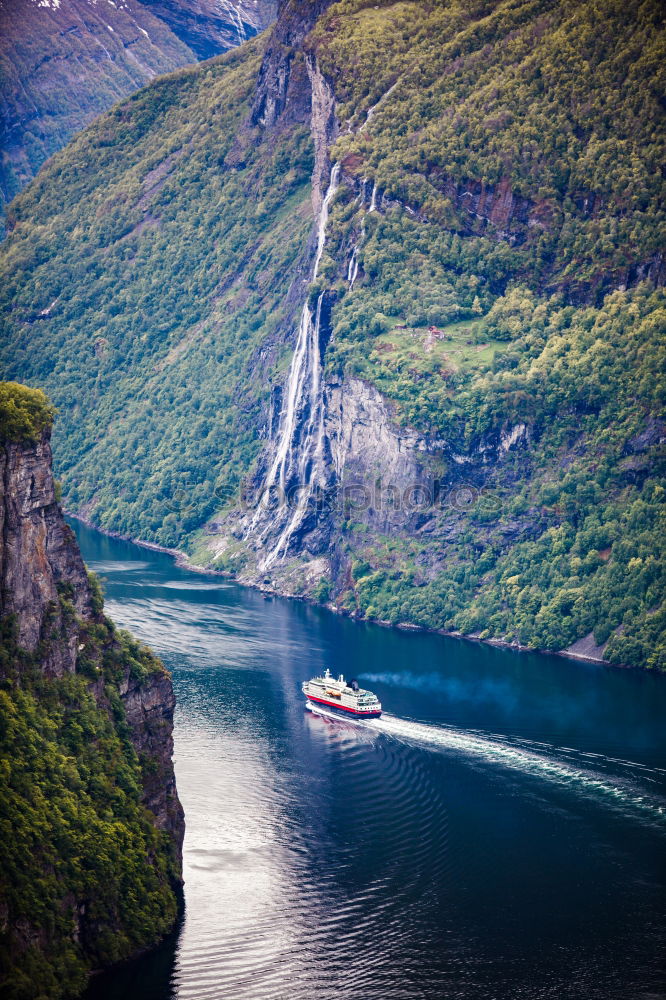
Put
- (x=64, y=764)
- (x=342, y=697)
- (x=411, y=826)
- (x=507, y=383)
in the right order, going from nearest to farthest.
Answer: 1. (x=64, y=764)
2. (x=411, y=826)
3. (x=342, y=697)
4. (x=507, y=383)

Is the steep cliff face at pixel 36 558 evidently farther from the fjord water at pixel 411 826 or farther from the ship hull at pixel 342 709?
the ship hull at pixel 342 709

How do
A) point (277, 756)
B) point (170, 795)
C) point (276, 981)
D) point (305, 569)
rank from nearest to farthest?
point (276, 981)
point (170, 795)
point (277, 756)
point (305, 569)

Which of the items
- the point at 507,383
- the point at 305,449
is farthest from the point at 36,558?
the point at 305,449

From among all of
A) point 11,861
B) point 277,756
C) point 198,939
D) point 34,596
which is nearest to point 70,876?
point 11,861

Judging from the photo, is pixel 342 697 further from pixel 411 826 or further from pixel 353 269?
pixel 353 269

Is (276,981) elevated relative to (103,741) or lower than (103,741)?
lower

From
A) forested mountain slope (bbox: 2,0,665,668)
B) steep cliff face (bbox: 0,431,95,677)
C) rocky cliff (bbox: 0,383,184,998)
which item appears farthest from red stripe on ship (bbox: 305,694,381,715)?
steep cliff face (bbox: 0,431,95,677)

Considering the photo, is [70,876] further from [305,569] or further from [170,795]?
[305,569]
